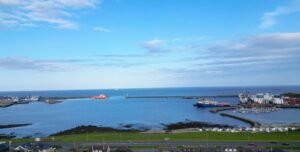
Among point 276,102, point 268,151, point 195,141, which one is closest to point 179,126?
point 195,141

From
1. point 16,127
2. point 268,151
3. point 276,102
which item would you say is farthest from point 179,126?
point 276,102

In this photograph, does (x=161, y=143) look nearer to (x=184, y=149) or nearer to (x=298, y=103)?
(x=184, y=149)

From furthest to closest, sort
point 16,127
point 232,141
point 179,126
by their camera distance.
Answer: point 16,127
point 179,126
point 232,141

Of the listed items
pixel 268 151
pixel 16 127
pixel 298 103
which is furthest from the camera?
pixel 298 103

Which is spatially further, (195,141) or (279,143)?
(195,141)

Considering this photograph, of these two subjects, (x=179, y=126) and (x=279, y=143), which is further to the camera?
(x=179, y=126)

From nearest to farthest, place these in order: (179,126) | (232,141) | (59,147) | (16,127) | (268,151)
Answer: (268,151), (59,147), (232,141), (179,126), (16,127)

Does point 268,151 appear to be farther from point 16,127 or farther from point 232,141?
point 16,127

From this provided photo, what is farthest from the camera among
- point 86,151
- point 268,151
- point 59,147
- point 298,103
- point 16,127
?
point 298,103
